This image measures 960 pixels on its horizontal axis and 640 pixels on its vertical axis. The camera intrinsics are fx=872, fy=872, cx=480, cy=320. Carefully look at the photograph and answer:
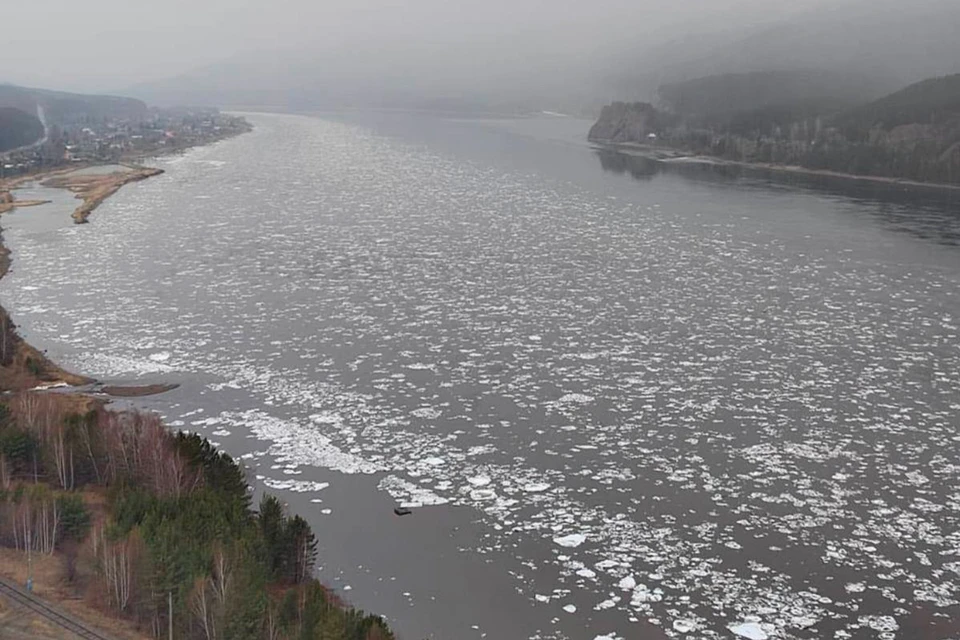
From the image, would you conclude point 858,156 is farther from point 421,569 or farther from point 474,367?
point 421,569

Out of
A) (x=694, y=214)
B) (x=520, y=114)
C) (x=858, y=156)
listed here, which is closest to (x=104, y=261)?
(x=694, y=214)

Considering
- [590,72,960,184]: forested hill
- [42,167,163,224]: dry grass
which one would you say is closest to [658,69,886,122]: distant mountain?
[590,72,960,184]: forested hill

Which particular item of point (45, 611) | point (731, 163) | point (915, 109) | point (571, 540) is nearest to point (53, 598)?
point (45, 611)

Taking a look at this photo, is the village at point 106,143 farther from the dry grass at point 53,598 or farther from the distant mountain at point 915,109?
the distant mountain at point 915,109

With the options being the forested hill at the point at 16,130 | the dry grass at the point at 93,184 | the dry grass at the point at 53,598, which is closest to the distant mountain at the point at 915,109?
the dry grass at the point at 93,184

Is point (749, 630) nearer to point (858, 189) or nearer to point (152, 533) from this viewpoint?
point (152, 533)
